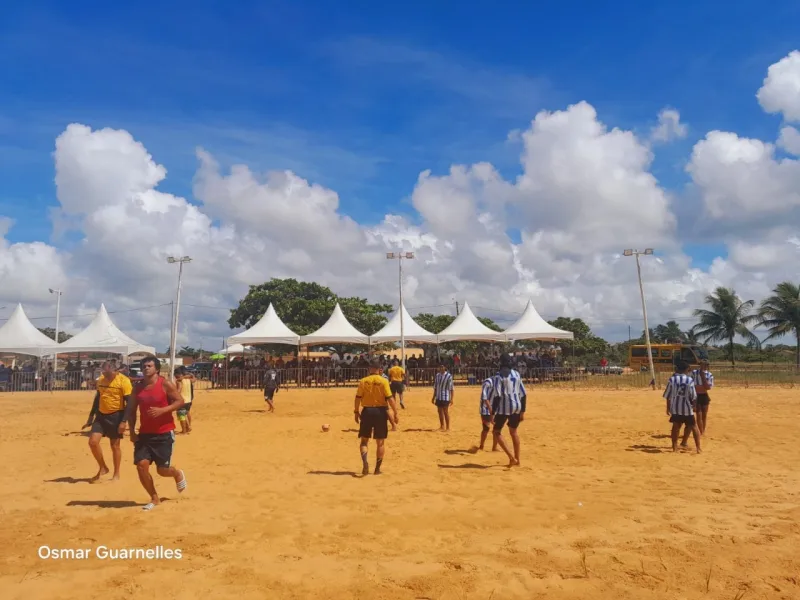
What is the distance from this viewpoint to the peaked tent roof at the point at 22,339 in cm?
2736

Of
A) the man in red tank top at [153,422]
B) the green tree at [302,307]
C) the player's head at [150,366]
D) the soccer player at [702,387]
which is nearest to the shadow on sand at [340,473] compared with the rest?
the man in red tank top at [153,422]

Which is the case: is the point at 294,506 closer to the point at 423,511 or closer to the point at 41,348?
the point at 423,511

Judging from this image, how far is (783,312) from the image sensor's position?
137ft

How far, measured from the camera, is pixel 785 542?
518 centimetres

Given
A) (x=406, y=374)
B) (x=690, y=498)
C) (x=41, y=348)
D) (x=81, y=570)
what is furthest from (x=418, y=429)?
(x=41, y=348)

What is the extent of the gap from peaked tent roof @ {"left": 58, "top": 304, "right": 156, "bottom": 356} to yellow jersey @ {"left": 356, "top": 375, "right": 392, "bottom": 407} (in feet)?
75.0

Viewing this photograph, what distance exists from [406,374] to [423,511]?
19360mm

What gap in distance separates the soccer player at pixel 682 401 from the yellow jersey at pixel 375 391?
16.0 feet

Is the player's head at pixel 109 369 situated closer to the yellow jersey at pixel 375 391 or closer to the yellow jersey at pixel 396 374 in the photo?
the yellow jersey at pixel 375 391

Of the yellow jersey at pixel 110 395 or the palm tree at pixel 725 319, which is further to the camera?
the palm tree at pixel 725 319

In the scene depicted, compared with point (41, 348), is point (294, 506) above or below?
below

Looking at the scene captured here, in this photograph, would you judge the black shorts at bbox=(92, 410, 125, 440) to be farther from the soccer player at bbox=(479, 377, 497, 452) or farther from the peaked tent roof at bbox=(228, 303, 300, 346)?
the peaked tent roof at bbox=(228, 303, 300, 346)

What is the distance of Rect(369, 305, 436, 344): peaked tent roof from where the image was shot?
2830cm

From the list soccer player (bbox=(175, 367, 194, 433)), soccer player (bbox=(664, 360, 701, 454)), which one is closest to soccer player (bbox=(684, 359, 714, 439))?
soccer player (bbox=(664, 360, 701, 454))
